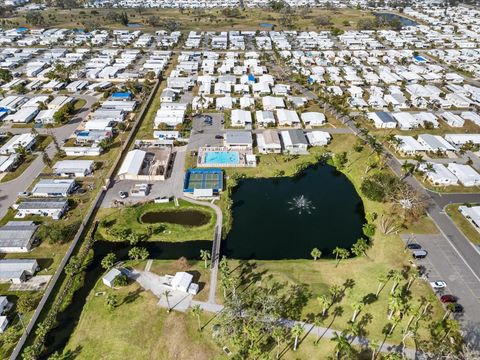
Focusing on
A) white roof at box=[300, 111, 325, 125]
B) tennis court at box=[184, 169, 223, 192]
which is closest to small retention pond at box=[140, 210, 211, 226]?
tennis court at box=[184, 169, 223, 192]

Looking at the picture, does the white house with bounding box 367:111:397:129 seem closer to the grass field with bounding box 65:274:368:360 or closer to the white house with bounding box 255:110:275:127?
→ the white house with bounding box 255:110:275:127

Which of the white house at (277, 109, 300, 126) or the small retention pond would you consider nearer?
the small retention pond

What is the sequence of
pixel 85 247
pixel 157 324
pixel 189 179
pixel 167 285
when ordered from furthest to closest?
1. pixel 189 179
2. pixel 85 247
3. pixel 167 285
4. pixel 157 324

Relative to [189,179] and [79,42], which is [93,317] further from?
[79,42]

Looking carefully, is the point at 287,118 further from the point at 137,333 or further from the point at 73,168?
the point at 137,333

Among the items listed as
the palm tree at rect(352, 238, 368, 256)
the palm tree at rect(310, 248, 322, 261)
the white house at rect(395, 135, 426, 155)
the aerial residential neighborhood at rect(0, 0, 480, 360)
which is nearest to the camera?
the aerial residential neighborhood at rect(0, 0, 480, 360)

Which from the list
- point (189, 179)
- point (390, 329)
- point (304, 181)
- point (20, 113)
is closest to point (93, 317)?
point (189, 179)

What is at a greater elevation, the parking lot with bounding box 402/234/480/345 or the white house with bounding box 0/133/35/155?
the white house with bounding box 0/133/35/155
